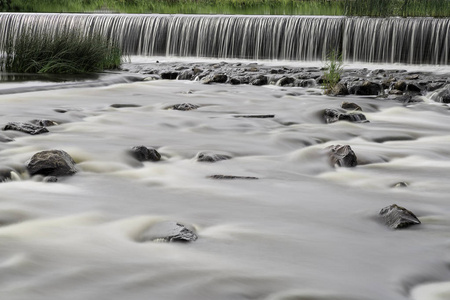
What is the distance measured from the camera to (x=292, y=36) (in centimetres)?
1783

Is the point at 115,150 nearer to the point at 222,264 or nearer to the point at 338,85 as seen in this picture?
the point at 222,264

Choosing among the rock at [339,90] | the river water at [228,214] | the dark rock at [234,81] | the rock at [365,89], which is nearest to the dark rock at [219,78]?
the dark rock at [234,81]

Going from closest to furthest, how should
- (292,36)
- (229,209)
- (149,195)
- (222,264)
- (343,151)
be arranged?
(222,264) < (229,209) < (149,195) < (343,151) < (292,36)

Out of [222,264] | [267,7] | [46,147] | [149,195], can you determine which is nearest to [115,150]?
[46,147]

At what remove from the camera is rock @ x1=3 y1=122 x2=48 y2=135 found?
6332 millimetres

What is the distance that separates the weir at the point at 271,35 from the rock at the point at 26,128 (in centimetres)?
950

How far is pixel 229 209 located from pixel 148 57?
15550 mm

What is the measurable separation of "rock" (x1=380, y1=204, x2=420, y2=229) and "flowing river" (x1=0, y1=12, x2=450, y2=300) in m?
0.06

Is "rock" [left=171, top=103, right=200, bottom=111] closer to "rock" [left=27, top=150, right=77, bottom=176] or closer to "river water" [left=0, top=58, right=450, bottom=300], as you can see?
"river water" [left=0, top=58, right=450, bottom=300]

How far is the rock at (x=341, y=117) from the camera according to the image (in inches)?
317

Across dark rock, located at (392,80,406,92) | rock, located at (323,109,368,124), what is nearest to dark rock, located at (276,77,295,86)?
dark rock, located at (392,80,406,92)

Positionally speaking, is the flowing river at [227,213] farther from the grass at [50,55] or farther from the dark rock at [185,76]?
the dark rock at [185,76]

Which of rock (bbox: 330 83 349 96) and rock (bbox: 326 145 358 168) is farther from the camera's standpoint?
rock (bbox: 330 83 349 96)

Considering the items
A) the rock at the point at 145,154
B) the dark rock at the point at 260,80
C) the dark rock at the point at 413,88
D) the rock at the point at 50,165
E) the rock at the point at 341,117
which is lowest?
the dark rock at the point at 260,80
